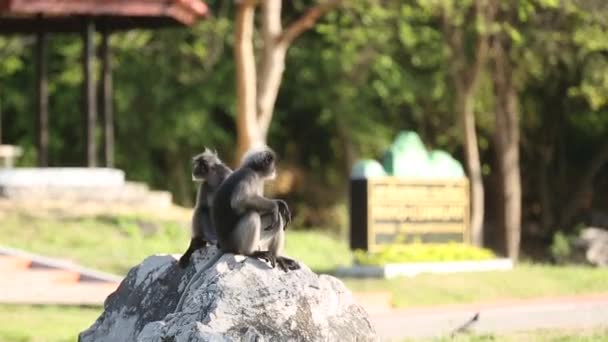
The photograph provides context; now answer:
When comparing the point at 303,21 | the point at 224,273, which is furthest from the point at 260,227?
the point at 303,21

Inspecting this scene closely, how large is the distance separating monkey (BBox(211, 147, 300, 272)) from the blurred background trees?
18871mm

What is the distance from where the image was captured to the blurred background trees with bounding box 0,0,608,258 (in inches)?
1298

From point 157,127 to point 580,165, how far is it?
546 inches

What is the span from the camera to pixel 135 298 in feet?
39.3

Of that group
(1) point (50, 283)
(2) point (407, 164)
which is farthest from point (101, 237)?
(2) point (407, 164)

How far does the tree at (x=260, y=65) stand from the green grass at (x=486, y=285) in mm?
6319

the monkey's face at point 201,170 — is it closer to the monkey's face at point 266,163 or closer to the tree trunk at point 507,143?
the monkey's face at point 266,163

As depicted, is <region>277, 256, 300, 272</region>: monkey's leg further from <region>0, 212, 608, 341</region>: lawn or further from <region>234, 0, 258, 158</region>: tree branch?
<region>234, 0, 258, 158</region>: tree branch

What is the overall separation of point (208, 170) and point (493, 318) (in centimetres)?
652

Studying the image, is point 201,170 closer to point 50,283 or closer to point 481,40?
point 50,283

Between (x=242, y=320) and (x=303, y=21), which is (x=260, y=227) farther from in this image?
(x=303, y=21)

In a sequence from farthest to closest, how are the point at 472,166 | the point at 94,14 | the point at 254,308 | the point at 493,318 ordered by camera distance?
1. the point at 472,166
2. the point at 94,14
3. the point at 493,318
4. the point at 254,308

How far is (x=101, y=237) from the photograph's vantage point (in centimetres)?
2466

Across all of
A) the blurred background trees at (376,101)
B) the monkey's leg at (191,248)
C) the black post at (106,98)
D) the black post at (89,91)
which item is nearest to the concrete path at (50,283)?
the black post at (89,91)
